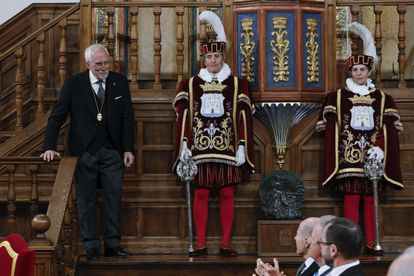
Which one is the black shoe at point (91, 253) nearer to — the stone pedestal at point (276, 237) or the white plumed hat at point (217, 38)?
the stone pedestal at point (276, 237)

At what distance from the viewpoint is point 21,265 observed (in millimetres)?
4648

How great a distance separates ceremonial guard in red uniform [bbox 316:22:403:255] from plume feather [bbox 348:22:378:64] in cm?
10

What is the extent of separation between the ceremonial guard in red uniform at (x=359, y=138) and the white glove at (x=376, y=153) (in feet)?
0.10

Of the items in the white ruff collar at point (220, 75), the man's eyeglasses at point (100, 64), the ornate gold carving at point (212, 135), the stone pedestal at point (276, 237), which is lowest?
the stone pedestal at point (276, 237)

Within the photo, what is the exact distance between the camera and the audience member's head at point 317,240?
16.6 ft

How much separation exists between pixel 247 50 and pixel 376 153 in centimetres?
123

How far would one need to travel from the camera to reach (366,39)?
322 inches

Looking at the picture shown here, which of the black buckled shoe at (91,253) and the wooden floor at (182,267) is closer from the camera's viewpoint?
the wooden floor at (182,267)

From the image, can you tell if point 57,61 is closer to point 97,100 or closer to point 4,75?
point 4,75

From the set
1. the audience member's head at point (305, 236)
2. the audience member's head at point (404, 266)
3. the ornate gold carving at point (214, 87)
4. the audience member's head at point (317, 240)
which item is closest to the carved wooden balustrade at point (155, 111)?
the ornate gold carving at point (214, 87)

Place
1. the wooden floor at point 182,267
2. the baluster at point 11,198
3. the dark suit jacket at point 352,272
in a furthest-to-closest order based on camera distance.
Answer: the baluster at point 11,198 → the wooden floor at point 182,267 → the dark suit jacket at point 352,272

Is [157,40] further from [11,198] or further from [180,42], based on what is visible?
[11,198]

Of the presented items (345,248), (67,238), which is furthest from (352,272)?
(67,238)

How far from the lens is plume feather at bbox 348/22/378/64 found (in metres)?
8.12
